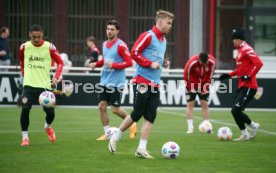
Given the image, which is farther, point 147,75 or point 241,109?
point 241,109

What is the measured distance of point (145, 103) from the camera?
12.2m

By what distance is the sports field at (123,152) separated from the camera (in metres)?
11.0

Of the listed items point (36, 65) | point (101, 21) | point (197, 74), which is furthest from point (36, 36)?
point (101, 21)

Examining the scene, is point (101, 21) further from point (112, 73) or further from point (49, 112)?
point (49, 112)

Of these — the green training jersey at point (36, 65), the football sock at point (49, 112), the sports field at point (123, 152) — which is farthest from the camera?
the football sock at point (49, 112)

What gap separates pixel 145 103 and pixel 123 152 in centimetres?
118

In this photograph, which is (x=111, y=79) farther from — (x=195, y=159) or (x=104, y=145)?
(x=195, y=159)

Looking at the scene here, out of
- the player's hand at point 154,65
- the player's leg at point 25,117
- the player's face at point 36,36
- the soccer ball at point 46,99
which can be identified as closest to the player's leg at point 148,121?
the player's hand at point 154,65

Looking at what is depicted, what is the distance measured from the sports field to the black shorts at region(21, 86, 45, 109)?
750 mm

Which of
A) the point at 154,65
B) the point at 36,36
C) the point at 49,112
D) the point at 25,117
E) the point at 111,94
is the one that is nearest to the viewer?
the point at 154,65

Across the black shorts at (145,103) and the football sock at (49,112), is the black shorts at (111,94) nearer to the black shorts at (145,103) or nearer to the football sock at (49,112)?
the football sock at (49,112)

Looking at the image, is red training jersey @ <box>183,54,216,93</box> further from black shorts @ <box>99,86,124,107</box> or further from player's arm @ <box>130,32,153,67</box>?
player's arm @ <box>130,32,153,67</box>

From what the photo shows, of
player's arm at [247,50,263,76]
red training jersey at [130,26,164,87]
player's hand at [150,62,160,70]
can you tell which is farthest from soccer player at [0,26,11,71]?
player's hand at [150,62,160,70]

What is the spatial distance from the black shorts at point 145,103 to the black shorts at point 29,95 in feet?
8.18
